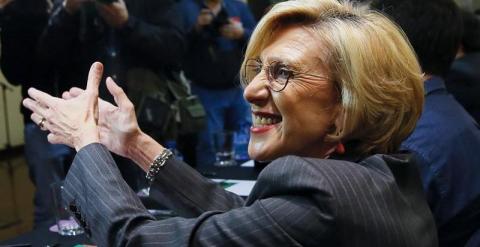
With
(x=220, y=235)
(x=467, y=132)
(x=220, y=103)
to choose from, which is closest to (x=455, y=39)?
(x=467, y=132)

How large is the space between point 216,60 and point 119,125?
2.69m

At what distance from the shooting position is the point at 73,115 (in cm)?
127

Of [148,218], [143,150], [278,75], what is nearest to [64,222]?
[143,150]

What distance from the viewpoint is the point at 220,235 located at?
3.42ft

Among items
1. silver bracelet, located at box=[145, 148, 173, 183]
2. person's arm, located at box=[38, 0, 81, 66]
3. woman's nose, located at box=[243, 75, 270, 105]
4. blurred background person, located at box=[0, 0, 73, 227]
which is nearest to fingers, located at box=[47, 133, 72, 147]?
silver bracelet, located at box=[145, 148, 173, 183]

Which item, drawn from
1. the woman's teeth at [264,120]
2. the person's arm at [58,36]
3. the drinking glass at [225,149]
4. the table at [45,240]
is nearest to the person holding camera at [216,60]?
the drinking glass at [225,149]

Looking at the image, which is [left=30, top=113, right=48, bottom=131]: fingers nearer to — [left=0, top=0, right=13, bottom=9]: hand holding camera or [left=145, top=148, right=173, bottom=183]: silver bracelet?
[left=145, top=148, right=173, bottom=183]: silver bracelet

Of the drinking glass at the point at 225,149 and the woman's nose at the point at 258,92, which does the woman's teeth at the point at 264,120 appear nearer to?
the woman's nose at the point at 258,92

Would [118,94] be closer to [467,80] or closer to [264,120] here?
[264,120]

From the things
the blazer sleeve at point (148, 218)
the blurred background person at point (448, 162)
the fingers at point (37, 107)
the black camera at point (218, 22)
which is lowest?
the black camera at point (218, 22)

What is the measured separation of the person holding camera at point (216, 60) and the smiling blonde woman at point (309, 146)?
2.66m

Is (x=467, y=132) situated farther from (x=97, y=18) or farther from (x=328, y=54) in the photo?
(x=97, y=18)

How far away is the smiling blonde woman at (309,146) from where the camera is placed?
102 cm

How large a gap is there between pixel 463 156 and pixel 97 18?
213 centimetres
